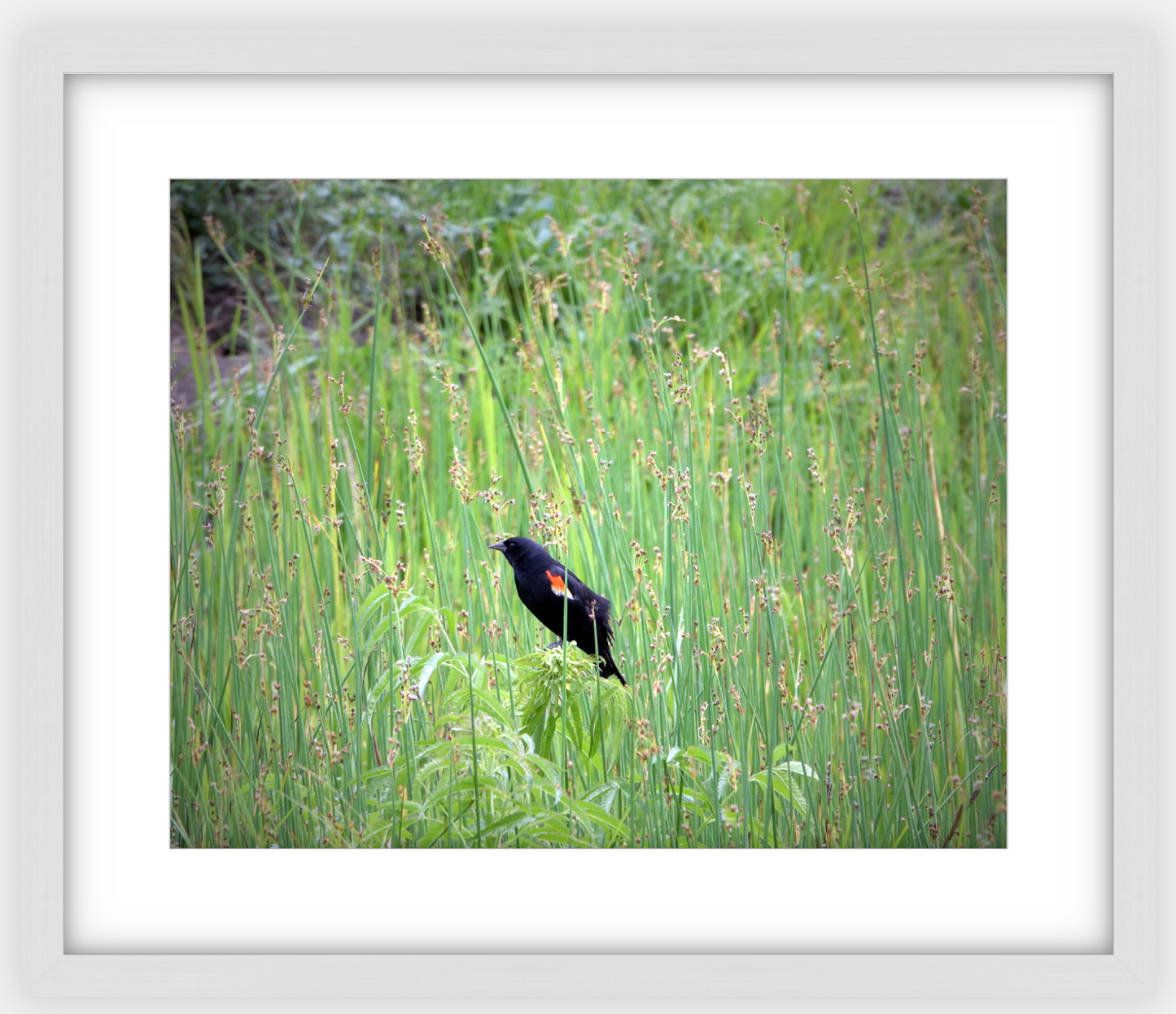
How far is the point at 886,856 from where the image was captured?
1.75 meters

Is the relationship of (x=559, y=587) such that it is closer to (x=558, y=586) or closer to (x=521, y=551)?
(x=558, y=586)

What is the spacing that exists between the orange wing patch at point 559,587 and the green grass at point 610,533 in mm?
78

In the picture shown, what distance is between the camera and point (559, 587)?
5.84 ft

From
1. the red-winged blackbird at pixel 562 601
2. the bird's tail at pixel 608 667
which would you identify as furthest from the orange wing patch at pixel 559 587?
the bird's tail at pixel 608 667

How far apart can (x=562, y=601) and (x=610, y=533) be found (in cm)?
24

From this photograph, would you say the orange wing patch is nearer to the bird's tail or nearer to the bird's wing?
the bird's wing

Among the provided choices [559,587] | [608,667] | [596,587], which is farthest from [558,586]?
[608,667]

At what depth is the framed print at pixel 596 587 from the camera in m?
1.68

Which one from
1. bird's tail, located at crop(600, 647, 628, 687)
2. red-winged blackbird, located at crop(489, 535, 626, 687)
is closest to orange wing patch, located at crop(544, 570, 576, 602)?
red-winged blackbird, located at crop(489, 535, 626, 687)

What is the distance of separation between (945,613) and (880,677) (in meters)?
0.23
